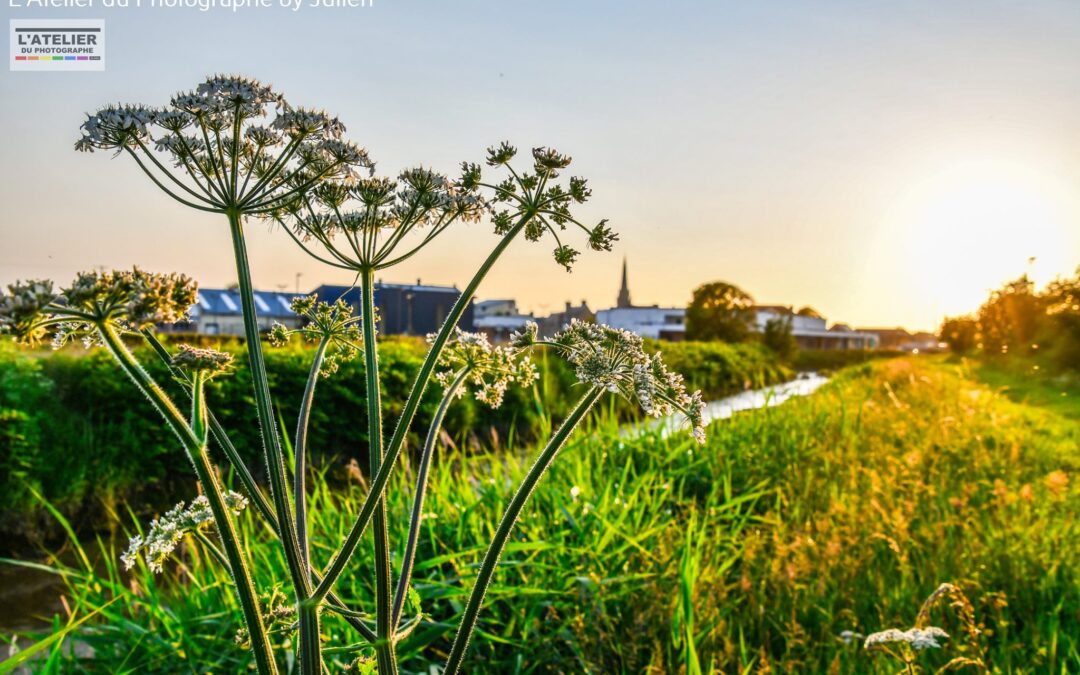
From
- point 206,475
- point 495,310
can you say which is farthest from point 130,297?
point 495,310

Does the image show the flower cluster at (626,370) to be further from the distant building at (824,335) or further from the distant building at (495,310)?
the distant building at (824,335)

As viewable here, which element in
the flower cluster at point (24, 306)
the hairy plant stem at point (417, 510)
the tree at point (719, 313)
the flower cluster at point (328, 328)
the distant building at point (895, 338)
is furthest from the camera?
the distant building at point (895, 338)

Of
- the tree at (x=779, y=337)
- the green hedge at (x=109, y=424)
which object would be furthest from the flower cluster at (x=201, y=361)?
the tree at (x=779, y=337)

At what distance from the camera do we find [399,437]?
1.09 metres

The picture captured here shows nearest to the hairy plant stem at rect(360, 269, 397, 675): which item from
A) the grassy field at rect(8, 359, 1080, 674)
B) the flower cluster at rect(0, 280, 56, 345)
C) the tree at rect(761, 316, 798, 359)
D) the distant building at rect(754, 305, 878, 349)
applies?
the flower cluster at rect(0, 280, 56, 345)

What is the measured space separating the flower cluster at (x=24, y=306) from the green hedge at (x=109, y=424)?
577 centimetres

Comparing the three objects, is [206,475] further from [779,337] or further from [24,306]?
[779,337]

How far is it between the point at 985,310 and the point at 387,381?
27.3 m

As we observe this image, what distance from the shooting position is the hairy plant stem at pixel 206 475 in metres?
0.99

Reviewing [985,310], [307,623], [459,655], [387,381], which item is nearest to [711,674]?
[459,655]

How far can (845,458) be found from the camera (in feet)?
20.1

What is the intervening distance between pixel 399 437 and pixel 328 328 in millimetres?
512

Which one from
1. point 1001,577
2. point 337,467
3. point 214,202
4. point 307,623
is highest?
point 214,202

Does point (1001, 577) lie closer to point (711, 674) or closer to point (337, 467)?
point (711, 674)
